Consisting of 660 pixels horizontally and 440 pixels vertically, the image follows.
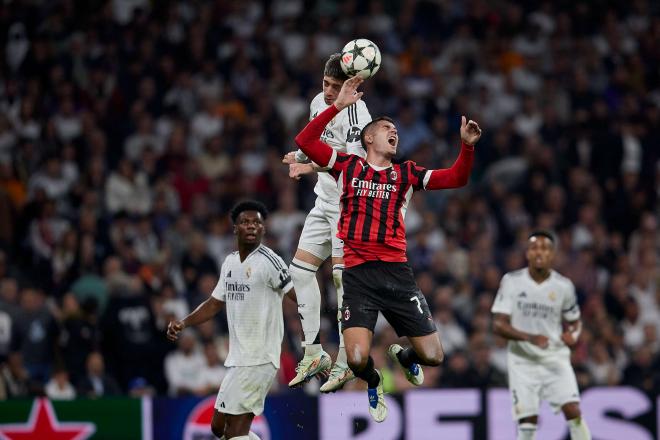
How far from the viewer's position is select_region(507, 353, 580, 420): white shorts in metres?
14.0

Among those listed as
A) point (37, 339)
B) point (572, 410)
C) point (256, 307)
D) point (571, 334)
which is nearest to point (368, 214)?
point (256, 307)

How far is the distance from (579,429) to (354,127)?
4.67 m

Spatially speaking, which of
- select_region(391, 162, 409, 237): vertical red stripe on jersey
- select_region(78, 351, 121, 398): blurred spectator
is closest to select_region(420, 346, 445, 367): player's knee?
select_region(391, 162, 409, 237): vertical red stripe on jersey

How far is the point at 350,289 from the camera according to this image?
1087 cm

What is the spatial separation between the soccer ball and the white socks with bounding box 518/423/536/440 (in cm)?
488

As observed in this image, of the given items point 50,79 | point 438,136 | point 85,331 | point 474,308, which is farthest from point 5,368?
point 438,136

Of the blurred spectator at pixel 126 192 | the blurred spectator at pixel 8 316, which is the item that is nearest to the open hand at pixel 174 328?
the blurred spectator at pixel 8 316

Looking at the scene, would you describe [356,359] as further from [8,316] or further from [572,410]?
[8,316]

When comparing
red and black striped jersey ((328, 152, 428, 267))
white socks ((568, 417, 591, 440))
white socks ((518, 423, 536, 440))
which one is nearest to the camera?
red and black striped jersey ((328, 152, 428, 267))

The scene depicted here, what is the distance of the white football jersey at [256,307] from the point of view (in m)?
11.8

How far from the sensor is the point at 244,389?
1174 cm

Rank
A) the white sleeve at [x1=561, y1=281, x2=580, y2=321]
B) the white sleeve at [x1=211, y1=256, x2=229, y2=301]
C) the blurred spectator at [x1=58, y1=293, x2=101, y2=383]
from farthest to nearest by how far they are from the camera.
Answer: the blurred spectator at [x1=58, y1=293, x2=101, y2=383]
the white sleeve at [x1=561, y1=281, x2=580, y2=321]
the white sleeve at [x1=211, y1=256, x2=229, y2=301]

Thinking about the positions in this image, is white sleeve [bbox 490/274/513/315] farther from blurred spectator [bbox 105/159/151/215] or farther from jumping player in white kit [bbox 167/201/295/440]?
blurred spectator [bbox 105/159/151/215]

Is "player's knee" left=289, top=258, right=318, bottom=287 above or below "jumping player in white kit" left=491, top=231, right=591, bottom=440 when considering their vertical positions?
above
